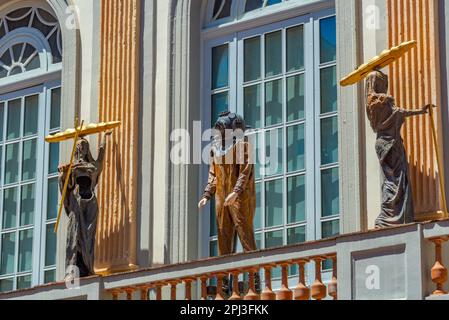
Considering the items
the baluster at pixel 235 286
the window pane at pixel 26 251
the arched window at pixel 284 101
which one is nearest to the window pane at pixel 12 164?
the window pane at pixel 26 251

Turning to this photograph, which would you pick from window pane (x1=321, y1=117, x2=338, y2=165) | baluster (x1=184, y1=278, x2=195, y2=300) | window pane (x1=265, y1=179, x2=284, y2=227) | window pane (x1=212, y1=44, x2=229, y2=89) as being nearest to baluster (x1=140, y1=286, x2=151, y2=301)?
baluster (x1=184, y1=278, x2=195, y2=300)

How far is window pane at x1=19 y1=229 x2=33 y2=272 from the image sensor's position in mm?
23031

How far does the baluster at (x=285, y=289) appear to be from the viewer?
62.9 feet

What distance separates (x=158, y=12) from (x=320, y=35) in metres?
2.11

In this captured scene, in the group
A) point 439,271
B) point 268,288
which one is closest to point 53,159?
point 268,288

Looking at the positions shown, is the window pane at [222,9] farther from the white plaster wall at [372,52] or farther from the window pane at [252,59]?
the white plaster wall at [372,52]

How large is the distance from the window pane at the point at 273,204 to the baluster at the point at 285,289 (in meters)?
1.82

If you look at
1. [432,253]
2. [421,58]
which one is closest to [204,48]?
[421,58]

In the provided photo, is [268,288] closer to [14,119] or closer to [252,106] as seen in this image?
[252,106]

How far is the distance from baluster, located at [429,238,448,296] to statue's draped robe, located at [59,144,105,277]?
442 cm

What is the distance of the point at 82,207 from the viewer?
21.5 m

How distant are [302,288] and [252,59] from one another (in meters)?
3.59

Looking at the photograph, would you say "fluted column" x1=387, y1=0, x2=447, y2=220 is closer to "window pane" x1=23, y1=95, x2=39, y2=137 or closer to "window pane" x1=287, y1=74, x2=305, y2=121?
"window pane" x1=287, y1=74, x2=305, y2=121

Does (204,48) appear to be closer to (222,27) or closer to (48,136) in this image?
(222,27)
